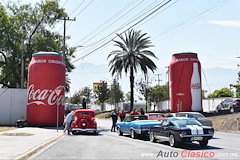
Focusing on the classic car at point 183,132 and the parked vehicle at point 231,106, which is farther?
the parked vehicle at point 231,106

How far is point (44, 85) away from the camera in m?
31.2

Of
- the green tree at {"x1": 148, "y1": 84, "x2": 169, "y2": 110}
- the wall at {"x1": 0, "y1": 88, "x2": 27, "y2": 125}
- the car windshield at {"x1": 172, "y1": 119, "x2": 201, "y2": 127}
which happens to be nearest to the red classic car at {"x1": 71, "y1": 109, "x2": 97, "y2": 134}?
the car windshield at {"x1": 172, "y1": 119, "x2": 201, "y2": 127}

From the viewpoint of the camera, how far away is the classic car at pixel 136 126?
62.5 feet

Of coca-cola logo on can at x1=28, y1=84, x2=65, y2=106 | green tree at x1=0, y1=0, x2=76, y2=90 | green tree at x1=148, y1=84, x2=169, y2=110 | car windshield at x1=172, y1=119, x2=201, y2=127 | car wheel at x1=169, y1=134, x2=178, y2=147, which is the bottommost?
car wheel at x1=169, y1=134, x2=178, y2=147

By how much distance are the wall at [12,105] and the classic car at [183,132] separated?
21757 mm

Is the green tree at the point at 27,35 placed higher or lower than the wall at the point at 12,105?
higher

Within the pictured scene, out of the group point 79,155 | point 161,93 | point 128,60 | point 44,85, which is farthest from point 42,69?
point 161,93

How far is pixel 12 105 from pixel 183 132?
78.9ft

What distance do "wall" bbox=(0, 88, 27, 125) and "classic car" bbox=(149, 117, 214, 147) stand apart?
2176 centimetres

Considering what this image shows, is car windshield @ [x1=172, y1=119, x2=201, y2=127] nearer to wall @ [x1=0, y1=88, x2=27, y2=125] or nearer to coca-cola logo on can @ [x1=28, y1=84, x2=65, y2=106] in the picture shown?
coca-cola logo on can @ [x1=28, y1=84, x2=65, y2=106]

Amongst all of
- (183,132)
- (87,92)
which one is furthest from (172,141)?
(87,92)

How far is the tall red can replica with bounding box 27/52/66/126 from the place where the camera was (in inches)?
1217

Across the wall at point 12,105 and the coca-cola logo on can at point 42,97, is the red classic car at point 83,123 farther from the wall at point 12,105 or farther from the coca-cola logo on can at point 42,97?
the wall at point 12,105

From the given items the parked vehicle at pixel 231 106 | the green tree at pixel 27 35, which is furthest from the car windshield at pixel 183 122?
the green tree at pixel 27 35
